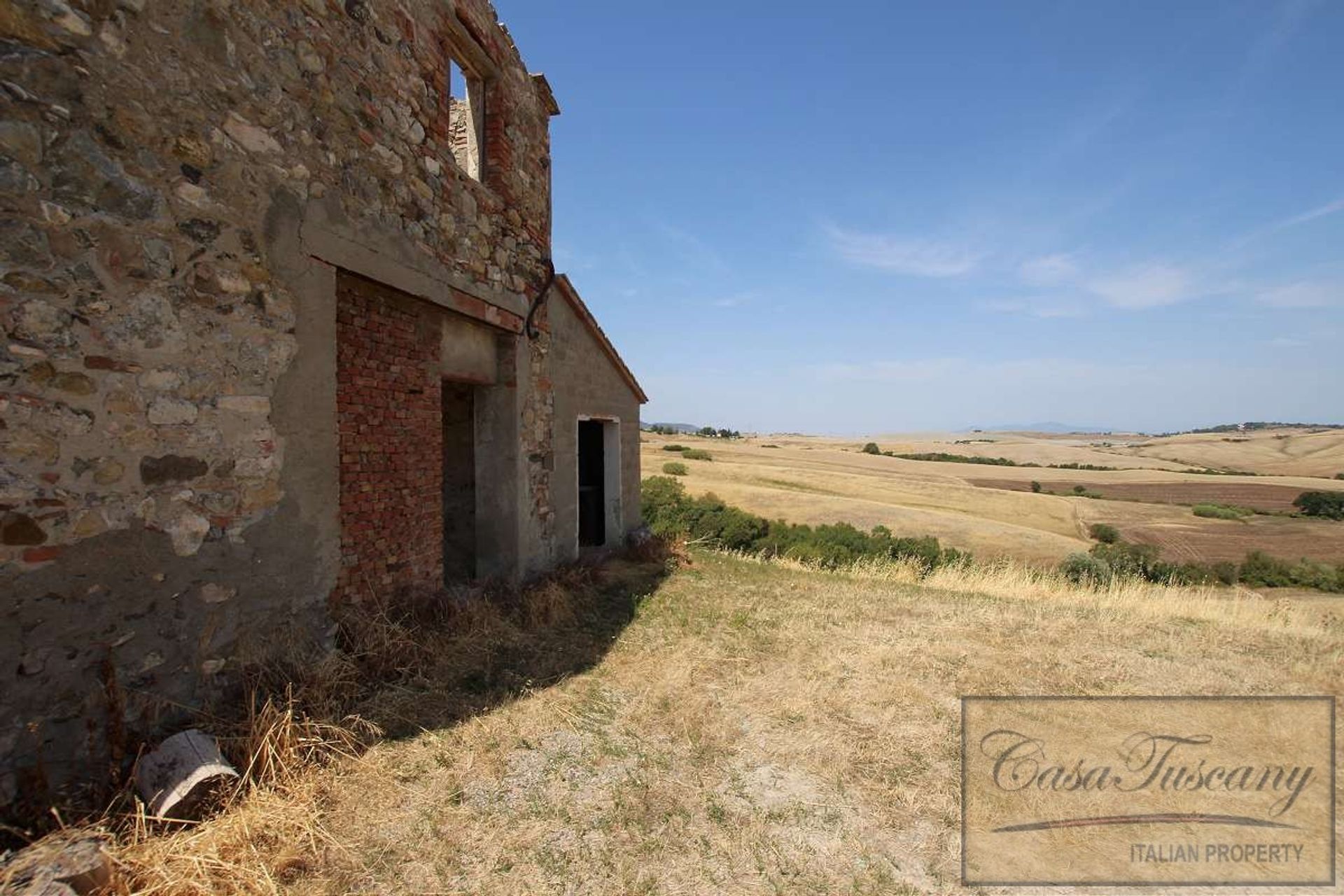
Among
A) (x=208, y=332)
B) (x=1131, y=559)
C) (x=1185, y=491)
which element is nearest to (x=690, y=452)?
(x=1131, y=559)

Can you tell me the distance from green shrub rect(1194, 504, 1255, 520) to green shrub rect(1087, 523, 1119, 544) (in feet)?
26.6

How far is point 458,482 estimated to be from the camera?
24.2ft

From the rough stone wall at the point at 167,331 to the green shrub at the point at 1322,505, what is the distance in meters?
44.3

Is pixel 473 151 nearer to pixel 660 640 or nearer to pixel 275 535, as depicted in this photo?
pixel 275 535

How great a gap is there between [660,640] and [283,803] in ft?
12.1

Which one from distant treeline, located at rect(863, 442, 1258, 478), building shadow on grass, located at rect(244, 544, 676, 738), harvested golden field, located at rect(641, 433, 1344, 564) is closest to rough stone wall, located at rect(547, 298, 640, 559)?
building shadow on grass, located at rect(244, 544, 676, 738)

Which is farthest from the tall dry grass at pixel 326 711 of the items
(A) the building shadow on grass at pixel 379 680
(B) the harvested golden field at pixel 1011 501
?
(B) the harvested golden field at pixel 1011 501

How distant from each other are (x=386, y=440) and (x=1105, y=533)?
93.4 feet

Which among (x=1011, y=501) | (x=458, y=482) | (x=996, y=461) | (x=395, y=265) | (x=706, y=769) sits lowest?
(x=1011, y=501)

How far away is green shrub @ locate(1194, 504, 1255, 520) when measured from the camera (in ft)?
95.5

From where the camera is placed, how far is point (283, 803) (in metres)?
2.89

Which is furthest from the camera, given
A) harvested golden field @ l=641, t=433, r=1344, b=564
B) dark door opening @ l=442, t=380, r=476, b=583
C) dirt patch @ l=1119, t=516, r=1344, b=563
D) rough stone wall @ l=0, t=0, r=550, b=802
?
harvested golden field @ l=641, t=433, r=1344, b=564

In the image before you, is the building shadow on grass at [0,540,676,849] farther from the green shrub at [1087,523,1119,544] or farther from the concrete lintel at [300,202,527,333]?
the green shrub at [1087,523,1119,544]

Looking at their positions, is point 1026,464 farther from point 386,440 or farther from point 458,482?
point 386,440
